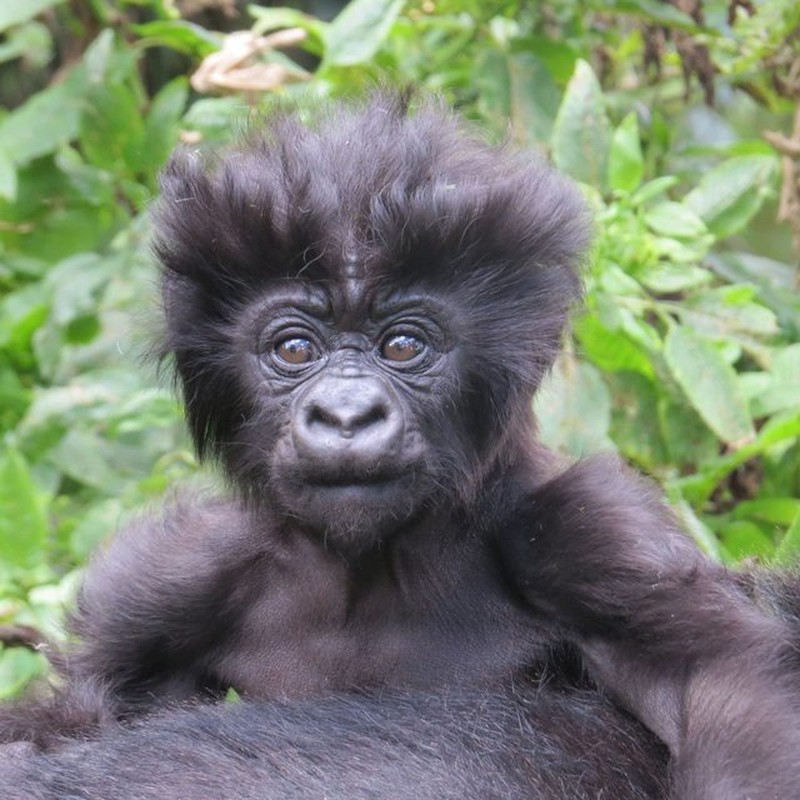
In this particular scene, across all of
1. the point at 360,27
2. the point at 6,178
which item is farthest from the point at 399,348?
the point at 6,178

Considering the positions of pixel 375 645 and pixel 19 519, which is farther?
pixel 19 519

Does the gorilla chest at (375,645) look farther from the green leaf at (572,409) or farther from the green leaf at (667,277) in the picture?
the green leaf at (667,277)

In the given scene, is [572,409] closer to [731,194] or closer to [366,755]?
[731,194]

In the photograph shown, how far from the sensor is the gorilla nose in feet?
8.28

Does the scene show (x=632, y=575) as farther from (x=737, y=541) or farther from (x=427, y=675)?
(x=737, y=541)

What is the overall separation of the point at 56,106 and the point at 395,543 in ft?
9.94

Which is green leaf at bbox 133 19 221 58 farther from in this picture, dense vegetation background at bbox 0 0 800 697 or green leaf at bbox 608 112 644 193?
green leaf at bbox 608 112 644 193

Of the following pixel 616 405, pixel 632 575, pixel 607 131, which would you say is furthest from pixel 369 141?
pixel 616 405

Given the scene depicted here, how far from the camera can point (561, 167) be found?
3.79 meters

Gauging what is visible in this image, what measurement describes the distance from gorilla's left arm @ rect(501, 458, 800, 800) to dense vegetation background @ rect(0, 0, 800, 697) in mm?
318

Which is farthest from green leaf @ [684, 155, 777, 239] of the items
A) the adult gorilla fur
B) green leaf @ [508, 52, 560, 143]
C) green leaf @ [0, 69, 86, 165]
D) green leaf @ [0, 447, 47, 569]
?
green leaf @ [0, 69, 86, 165]

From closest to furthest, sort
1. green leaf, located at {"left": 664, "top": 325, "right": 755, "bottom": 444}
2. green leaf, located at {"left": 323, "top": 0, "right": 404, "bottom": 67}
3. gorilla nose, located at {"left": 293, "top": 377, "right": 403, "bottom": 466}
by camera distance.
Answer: gorilla nose, located at {"left": 293, "top": 377, "right": 403, "bottom": 466}, green leaf, located at {"left": 664, "top": 325, "right": 755, "bottom": 444}, green leaf, located at {"left": 323, "top": 0, "right": 404, "bottom": 67}

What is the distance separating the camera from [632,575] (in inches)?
97.4

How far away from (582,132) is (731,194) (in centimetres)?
42
